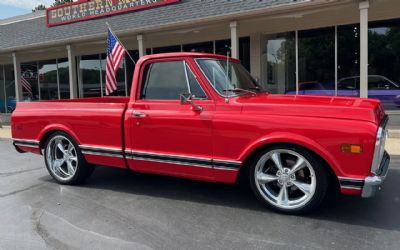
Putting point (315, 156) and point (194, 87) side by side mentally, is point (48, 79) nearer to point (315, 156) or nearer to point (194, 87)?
point (194, 87)

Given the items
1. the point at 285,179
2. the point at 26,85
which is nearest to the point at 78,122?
the point at 285,179

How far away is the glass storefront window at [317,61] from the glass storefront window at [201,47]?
3.54 metres

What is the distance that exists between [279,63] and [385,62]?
3432 millimetres

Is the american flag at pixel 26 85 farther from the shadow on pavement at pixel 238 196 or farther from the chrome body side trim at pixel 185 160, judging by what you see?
the chrome body side trim at pixel 185 160

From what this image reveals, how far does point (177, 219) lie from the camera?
15.1 feet

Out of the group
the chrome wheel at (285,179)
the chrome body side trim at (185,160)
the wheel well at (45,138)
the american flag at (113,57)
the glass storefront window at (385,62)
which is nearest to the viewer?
the chrome wheel at (285,179)

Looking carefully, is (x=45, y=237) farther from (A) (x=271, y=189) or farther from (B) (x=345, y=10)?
(B) (x=345, y=10)

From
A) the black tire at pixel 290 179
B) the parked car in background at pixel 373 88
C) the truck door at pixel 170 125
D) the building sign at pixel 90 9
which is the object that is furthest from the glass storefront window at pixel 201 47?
the black tire at pixel 290 179

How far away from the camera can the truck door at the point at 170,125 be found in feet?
16.1

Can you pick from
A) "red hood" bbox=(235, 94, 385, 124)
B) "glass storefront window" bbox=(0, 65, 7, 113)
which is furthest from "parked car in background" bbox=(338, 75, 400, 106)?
"glass storefront window" bbox=(0, 65, 7, 113)

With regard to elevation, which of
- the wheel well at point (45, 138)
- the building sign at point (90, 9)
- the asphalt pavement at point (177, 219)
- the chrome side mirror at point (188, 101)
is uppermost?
the building sign at point (90, 9)

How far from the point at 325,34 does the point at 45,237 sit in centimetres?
1134

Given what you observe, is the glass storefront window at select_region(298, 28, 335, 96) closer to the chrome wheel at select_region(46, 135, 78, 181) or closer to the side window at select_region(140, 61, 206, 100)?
the side window at select_region(140, 61, 206, 100)

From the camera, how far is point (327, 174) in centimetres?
439
